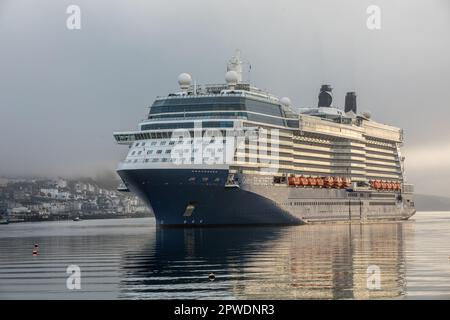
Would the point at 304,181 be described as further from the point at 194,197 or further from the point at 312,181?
the point at 194,197

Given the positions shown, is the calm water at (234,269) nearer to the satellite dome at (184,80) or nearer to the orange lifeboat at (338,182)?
the satellite dome at (184,80)

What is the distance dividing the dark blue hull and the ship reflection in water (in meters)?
16.5

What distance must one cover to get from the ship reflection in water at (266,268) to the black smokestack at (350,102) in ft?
260

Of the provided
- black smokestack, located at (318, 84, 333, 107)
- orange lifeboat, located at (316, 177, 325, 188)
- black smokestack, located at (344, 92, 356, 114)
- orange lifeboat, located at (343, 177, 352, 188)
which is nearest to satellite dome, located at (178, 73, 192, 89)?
orange lifeboat, located at (316, 177, 325, 188)

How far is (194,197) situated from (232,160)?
19.5 ft

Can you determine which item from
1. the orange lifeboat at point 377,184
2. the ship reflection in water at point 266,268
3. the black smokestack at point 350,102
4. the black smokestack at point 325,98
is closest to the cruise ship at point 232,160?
the orange lifeboat at point 377,184

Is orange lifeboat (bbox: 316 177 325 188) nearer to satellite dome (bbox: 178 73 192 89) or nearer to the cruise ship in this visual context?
the cruise ship

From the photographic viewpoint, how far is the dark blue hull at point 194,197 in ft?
305

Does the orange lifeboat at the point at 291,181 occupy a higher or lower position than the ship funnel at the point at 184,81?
lower

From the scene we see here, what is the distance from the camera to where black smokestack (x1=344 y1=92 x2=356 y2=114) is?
6083 inches

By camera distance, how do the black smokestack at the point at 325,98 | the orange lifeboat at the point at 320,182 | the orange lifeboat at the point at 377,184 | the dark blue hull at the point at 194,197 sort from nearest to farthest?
the dark blue hull at the point at 194,197
the orange lifeboat at the point at 320,182
the orange lifeboat at the point at 377,184
the black smokestack at the point at 325,98

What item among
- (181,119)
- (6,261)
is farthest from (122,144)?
(6,261)

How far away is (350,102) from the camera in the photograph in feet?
509

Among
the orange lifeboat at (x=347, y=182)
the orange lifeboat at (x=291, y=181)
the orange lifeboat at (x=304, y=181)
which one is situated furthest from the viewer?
the orange lifeboat at (x=347, y=182)
